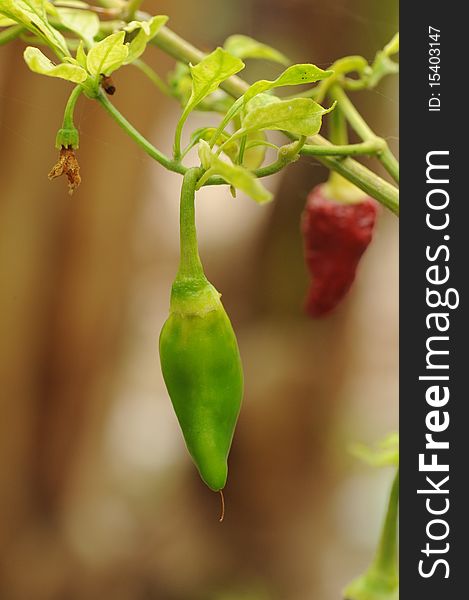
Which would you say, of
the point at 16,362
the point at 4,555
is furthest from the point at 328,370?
the point at 4,555

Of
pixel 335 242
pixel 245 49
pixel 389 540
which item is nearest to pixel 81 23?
pixel 245 49

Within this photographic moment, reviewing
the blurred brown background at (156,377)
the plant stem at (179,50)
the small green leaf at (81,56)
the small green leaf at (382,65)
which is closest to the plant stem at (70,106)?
the small green leaf at (81,56)

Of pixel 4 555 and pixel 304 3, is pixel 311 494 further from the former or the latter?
pixel 304 3

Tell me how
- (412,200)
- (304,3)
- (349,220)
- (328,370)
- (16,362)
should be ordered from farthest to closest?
(328,370)
(16,362)
(304,3)
(349,220)
(412,200)

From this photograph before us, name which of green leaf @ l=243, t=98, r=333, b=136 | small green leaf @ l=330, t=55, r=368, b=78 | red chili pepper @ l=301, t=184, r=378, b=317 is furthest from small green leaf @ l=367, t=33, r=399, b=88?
green leaf @ l=243, t=98, r=333, b=136

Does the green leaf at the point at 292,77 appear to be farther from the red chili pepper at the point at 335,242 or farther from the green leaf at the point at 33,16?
the red chili pepper at the point at 335,242

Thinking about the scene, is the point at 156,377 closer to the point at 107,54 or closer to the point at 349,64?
the point at 349,64
